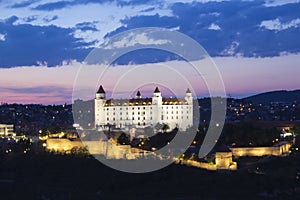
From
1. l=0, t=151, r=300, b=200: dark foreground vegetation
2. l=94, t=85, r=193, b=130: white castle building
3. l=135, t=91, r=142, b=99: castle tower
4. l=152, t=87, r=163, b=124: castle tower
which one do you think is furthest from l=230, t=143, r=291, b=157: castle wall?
l=135, t=91, r=142, b=99: castle tower

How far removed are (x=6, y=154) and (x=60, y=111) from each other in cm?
3573

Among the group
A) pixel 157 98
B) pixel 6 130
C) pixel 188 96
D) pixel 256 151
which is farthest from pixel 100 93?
→ pixel 256 151

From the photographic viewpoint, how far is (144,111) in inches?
1642

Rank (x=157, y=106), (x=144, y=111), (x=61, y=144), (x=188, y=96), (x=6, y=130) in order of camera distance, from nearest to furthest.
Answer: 1. (x=61, y=144)
2. (x=6, y=130)
3. (x=157, y=106)
4. (x=144, y=111)
5. (x=188, y=96)

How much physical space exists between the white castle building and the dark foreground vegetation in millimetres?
13798

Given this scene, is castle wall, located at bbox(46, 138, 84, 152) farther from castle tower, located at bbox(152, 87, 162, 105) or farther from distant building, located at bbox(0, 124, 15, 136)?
castle tower, located at bbox(152, 87, 162, 105)

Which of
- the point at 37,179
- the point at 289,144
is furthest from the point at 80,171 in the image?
the point at 289,144

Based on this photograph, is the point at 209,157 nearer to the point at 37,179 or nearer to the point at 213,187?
the point at 213,187

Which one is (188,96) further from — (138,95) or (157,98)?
(138,95)

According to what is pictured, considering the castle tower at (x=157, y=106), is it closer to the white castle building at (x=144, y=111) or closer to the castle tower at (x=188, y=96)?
the white castle building at (x=144, y=111)

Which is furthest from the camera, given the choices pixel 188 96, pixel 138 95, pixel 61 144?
pixel 138 95

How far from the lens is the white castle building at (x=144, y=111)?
40.9 metres

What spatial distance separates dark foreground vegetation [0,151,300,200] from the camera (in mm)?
22250

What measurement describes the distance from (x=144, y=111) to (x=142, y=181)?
17483 millimetres
